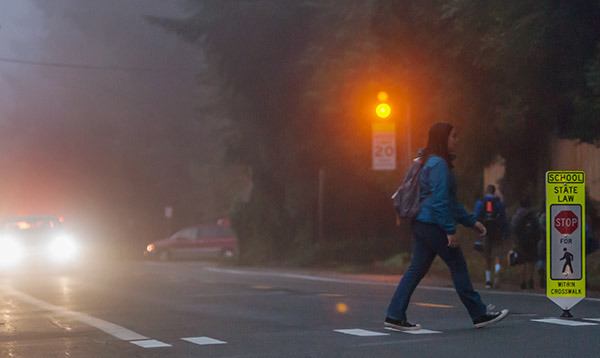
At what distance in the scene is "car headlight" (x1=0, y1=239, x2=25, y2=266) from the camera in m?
31.0

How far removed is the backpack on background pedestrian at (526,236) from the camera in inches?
664

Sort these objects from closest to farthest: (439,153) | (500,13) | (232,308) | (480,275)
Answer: (439,153) → (232,308) → (500,13) → (480,275)

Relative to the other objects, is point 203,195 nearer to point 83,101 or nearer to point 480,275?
point 83,101

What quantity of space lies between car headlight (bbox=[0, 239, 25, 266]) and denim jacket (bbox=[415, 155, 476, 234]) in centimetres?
2286

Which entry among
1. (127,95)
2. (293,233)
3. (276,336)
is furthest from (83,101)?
(276,336)

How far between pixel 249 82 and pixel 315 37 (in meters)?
3.13

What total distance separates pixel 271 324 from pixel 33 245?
835 inches

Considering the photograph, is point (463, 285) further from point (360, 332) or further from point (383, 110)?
point (383, 110)

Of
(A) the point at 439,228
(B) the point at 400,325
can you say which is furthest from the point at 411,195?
(B) the point at 400,325

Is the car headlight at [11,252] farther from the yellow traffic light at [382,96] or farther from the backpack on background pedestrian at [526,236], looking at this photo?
the backpack on background pedestrian at [526,236]

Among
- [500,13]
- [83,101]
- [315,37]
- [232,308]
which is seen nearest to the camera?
[232,308]

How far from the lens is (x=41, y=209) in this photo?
58.5 metres

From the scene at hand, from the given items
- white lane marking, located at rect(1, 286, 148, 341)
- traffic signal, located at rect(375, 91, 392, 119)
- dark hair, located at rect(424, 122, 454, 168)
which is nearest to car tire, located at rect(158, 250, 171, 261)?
traffic signal, located at rect(375, 91, 392, 119)

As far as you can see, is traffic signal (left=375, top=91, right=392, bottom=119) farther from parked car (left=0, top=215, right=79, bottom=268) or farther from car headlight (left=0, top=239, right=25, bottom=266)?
car headlight (left=0, top=239, right=25, bottom=266)
